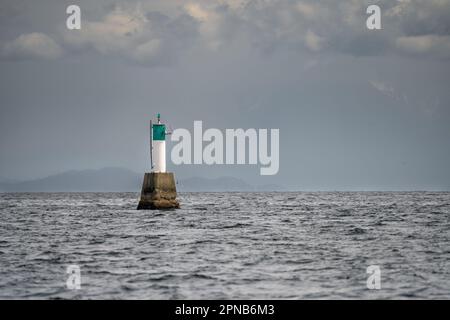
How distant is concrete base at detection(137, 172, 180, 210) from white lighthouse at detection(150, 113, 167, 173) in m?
0.65

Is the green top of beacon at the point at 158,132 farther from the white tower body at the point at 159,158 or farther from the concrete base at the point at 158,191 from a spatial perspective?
the concrete base at the point at 158,191

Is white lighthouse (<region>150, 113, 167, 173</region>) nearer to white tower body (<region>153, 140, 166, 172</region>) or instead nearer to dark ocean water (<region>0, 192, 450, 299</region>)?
white tower body (<region>153, 140, 166, 172</region>)

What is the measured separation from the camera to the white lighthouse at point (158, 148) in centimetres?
5447

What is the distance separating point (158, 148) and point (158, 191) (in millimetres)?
3362

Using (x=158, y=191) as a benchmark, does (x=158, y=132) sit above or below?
above

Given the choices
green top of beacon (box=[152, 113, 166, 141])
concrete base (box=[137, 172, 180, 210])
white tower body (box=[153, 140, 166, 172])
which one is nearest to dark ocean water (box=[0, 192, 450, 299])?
concrete base (box=[137, 172, 180, 210])

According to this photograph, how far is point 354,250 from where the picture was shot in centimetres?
3200

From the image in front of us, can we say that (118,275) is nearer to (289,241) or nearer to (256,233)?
(289,241)

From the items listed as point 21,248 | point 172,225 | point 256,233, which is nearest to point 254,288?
point 21,248

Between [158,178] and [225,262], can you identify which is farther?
[158,178]

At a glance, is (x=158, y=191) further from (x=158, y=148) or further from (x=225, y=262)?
(x=225, y=262)

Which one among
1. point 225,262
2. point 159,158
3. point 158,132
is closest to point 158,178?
point 159,158

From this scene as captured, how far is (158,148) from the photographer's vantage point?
54.6 meters
